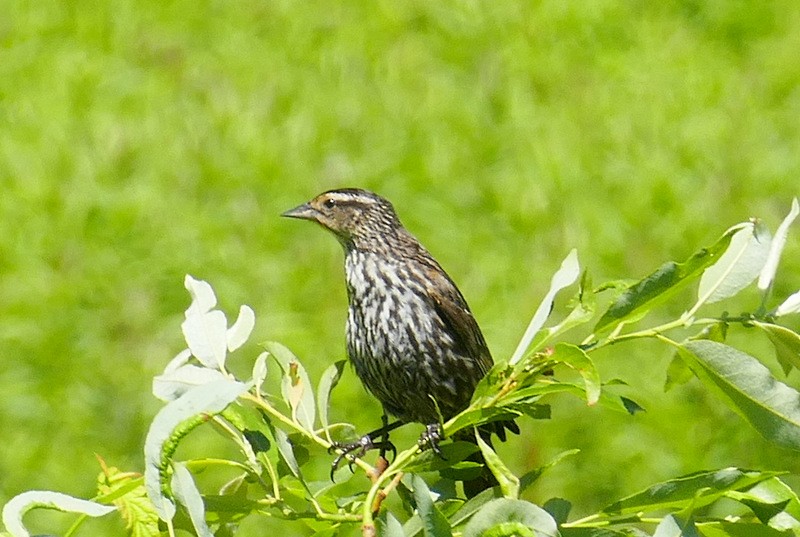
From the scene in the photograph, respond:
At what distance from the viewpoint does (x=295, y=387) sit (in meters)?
2.43

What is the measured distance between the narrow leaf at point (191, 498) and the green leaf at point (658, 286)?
598mm

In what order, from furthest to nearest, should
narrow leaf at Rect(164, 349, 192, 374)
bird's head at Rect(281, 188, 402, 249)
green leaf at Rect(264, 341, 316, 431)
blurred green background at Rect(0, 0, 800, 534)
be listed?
blurred green background at Rect(0, 0, 800, 534)
bird's head at Rect(281, 188, 402, 249)
green leaf at Rect(264, 341, 316, 431)
narrow leaf at Rect(164, 349, 192, 374)

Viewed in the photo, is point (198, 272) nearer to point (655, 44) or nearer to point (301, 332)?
point (301, 332)

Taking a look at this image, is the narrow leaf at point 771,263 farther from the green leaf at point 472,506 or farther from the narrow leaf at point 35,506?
the narrow leaf at point 35,506

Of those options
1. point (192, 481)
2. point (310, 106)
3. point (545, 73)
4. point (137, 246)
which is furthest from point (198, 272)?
point (192, 481)

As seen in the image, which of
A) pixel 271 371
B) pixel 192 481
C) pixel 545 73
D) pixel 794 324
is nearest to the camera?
pixel 192 481

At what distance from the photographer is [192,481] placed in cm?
188

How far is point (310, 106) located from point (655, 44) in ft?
8.90

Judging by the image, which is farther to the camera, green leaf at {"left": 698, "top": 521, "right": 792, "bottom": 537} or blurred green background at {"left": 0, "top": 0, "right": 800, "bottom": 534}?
blurred green background at {"left": 0, "top": 0, "right": 800, "bottom": 534}

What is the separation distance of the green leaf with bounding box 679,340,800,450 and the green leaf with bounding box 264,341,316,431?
0.70 meters

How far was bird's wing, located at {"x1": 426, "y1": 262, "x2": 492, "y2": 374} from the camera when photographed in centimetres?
472

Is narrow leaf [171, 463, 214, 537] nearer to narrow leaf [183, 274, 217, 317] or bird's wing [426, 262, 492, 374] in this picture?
narrow leaf [183, 274, 217, 317]

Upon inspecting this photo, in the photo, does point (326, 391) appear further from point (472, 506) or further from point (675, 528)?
point (675, 528)

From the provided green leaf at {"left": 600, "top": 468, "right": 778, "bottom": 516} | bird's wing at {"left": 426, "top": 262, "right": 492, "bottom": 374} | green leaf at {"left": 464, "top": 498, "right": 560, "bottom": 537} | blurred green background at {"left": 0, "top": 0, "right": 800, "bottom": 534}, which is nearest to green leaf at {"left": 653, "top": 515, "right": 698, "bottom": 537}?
green leaf at {"left": 600, "top": 468, "right": 778, "bottom": 516}
